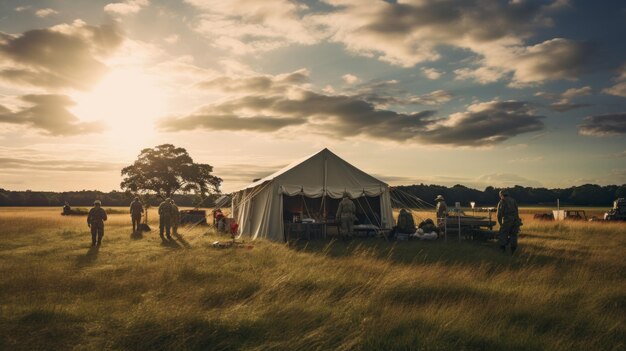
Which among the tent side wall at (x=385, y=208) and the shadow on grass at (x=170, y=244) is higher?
the tent side wall at (x=385, y=208)

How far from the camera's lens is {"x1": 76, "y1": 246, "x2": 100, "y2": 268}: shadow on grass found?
414 inches

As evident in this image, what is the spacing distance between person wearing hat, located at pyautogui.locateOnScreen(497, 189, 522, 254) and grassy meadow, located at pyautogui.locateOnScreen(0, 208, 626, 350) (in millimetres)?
1991

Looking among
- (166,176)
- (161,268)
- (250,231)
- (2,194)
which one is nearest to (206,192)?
(166,176)

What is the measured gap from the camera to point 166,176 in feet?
120

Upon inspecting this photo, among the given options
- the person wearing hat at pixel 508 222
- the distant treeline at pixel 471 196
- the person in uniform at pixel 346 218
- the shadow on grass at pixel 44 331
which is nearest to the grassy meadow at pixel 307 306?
the shadow on grass at pixel 44 331

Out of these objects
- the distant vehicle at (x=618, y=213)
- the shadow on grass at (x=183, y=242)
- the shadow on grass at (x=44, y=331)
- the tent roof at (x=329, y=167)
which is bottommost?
the shadow on grass at (x=183, y=242)

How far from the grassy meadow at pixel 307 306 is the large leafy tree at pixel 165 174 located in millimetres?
26482

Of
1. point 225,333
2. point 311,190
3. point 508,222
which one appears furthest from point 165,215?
point 225,333

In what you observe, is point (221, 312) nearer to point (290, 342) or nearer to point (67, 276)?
point (290, 342)

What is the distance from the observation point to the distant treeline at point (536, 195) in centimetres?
6525

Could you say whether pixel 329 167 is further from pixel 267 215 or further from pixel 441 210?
pixel 441 210

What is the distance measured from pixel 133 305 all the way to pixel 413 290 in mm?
4080

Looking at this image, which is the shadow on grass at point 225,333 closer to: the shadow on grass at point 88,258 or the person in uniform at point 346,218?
the shadow on grass at point 88,258

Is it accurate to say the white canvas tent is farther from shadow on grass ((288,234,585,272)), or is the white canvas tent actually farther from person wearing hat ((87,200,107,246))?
person wearing hat ((87,200,107,246))
